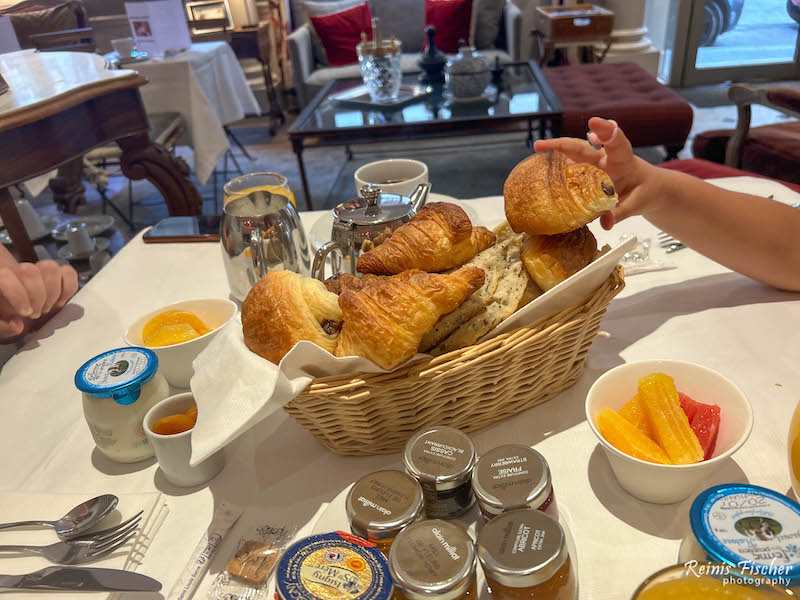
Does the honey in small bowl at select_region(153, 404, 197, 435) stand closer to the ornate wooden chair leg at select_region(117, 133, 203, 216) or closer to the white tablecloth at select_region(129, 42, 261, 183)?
the ornate wooden chair leg at select_region(117, 133, 203, 216)

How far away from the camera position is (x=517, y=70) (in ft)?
10.2

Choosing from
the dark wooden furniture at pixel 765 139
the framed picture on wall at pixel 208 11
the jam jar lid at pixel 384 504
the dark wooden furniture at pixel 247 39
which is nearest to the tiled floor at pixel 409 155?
the dark wooden furniture at pixel 247 39

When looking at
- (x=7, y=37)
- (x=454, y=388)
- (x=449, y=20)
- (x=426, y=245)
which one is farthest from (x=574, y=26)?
(x=454, y=388)

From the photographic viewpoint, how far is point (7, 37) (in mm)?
1113

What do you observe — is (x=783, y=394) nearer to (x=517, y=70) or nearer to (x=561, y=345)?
(x=561, y=345)

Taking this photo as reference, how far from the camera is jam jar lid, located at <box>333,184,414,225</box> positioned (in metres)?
0.77

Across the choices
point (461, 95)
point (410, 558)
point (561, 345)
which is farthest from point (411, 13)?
point (410, 558)

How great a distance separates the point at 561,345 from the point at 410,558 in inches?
12.8

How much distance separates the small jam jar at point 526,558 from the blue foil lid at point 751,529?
0.11 m

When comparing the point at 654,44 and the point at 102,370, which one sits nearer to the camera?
the point at 102,370

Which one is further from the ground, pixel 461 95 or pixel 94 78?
pixel 94 78

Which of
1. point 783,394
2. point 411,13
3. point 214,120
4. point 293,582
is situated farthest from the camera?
point 411,13

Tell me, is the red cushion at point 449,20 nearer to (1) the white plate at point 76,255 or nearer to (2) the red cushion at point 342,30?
(2) the red cushion at point 342,30

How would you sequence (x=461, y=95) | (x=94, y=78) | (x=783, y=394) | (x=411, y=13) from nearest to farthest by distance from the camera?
(x=783, y=394)
(x=94, y=78)
(x=461, y=95)
(x=411, y=13)
